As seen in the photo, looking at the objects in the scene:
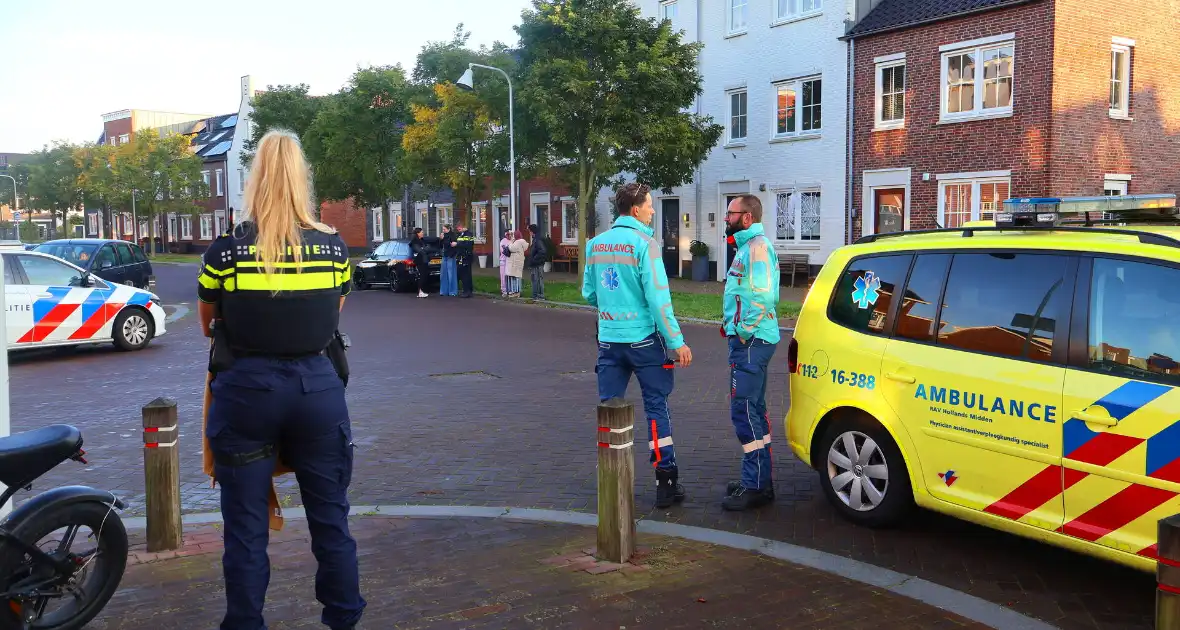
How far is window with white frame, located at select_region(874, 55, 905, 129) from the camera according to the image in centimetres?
2359

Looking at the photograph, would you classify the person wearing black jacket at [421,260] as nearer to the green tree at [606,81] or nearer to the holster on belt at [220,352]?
the green tree at [606,81]

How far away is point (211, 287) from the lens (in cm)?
340

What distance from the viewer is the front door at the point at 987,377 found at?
14.5 feet

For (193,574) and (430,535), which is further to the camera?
(430,535)

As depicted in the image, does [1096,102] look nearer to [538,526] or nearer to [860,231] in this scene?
[860,231]

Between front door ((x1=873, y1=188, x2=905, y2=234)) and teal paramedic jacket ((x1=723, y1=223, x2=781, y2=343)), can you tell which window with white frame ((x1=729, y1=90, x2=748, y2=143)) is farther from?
teal paramedic jacket ((x1=723, y1=223, x2=781, y2=343))

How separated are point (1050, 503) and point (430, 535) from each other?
3.08m

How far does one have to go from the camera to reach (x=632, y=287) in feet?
18.5

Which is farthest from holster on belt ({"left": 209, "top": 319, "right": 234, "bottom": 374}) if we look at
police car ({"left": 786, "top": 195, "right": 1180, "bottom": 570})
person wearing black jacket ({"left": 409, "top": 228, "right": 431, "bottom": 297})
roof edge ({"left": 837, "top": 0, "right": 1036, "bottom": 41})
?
person wearing black jacket ({"left": 409, "top": 228, "right": 431, "bottom": 297})

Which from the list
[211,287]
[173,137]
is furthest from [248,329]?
[173,137]

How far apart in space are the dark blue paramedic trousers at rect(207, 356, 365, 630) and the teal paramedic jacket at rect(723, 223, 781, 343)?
2834 millimetres

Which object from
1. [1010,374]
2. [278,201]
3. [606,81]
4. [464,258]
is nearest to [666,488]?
[1010,374]

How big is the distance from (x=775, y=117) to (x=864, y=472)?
22.6 metres

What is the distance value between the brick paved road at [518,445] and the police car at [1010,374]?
0.29 metres
